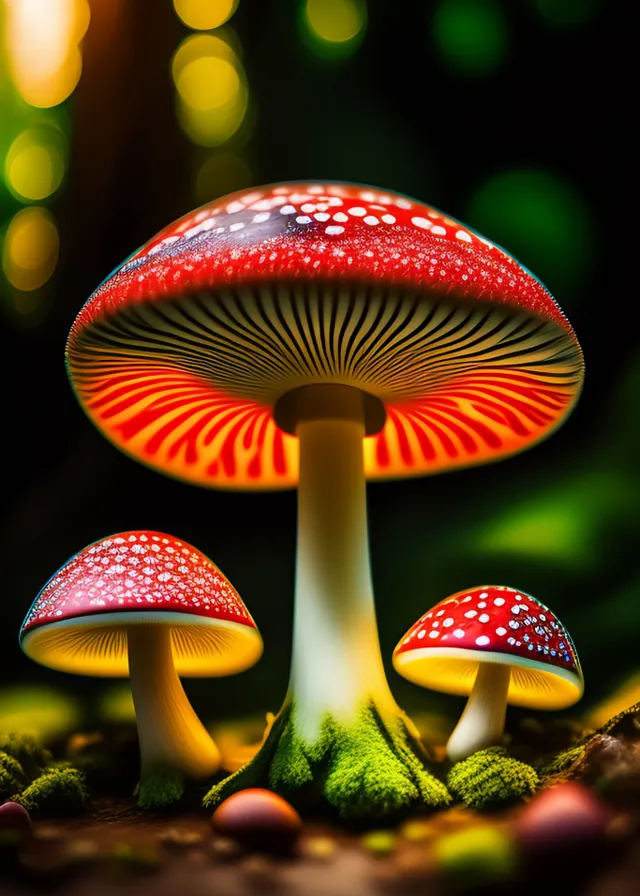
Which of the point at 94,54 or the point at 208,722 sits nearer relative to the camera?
the point at 94,54

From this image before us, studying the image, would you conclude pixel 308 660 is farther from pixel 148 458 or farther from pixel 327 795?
pixel 148 458

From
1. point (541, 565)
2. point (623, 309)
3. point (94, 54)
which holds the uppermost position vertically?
point (94, 54)

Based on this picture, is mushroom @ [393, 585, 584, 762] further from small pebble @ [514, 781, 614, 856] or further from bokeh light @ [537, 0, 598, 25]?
bokeh light @ [537, 0, 598, 25]

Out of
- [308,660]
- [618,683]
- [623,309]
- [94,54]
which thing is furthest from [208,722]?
[94,54]

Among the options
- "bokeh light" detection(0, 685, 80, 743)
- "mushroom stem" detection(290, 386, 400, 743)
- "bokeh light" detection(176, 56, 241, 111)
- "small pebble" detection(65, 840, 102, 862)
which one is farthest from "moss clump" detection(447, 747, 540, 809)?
"bokeh light" detection(176, 56, 241, 111)

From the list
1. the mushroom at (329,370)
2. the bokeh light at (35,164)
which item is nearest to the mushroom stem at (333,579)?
the mushroom at (329,370)

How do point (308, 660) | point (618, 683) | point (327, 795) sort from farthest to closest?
1. point (618, 683)
2. point (308, 660)
3. point (327, 795)

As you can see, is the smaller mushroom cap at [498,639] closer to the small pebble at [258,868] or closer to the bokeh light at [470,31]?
the small pebble at [258,868]
